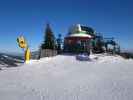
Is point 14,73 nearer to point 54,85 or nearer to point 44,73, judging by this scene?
point 44,73

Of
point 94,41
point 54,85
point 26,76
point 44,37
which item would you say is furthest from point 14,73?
point 44,37

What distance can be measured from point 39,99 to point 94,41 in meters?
24.8

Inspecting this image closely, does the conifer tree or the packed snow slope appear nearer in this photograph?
the packed snow slope

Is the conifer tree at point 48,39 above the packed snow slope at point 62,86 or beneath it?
above

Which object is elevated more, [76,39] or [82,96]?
[76,39]

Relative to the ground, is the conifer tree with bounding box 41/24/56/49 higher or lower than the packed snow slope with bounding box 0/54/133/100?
higher

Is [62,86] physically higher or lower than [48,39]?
lower

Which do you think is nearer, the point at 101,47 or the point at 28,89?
the point at 28,89

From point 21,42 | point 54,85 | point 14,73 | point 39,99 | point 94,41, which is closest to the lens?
point 39,99

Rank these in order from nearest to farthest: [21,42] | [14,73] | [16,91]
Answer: [16,91] < [14,73] < [21,42]

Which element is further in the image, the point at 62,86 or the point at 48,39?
the point at 48,39

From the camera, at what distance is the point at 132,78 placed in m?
10.6

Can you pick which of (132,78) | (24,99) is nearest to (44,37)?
(132,78)

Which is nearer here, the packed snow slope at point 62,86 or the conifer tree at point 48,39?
the packed snow slope at point 62,86
